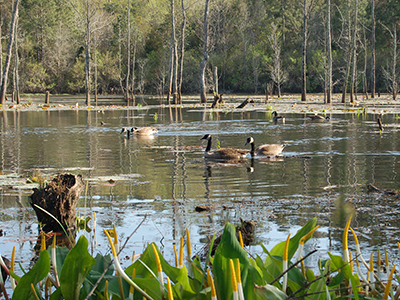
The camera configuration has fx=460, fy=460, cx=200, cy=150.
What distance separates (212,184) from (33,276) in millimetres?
5285

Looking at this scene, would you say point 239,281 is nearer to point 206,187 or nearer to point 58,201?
point 58,201

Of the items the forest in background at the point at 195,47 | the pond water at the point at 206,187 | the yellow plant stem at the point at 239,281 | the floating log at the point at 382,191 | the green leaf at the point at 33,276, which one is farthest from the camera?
the forest in background at the point at 195,47

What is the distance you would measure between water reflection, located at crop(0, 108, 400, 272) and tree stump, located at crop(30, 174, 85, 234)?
8.0 inches

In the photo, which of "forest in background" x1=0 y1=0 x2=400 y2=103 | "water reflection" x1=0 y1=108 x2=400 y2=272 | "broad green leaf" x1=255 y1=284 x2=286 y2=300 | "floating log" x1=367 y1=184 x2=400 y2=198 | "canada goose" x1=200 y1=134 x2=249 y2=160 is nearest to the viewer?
"broad green leaf" x1=255 y1=284 x2=286 y2=300

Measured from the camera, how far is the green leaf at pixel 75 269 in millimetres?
2588

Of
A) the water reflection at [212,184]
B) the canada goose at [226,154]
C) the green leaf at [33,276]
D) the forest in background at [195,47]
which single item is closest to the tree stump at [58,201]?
the water reflection at [212,184]

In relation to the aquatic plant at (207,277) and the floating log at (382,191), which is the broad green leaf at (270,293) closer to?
the aquatic plant at (207,277)

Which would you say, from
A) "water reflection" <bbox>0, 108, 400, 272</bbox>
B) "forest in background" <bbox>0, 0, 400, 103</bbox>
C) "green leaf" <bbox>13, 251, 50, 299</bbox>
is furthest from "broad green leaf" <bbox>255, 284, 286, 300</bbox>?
"forest in background" <bbox>0, 0, 400, 103</bbox>

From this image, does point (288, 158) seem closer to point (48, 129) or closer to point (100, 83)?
point (48, 129)

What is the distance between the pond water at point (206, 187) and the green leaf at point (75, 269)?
1.79 m

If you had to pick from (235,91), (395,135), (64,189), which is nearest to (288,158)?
(395,135)

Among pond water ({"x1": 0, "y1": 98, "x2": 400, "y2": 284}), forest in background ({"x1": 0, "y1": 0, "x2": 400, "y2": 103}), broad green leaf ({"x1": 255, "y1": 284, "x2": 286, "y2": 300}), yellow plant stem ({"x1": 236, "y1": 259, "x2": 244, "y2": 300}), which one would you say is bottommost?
pond water ({"x1": 0, "y1": 98, "x2": 400, "y2": 284})

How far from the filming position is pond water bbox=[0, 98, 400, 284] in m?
5.03

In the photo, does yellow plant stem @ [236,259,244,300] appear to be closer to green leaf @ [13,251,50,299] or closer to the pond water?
green leaf @ [13,251,50,299]
